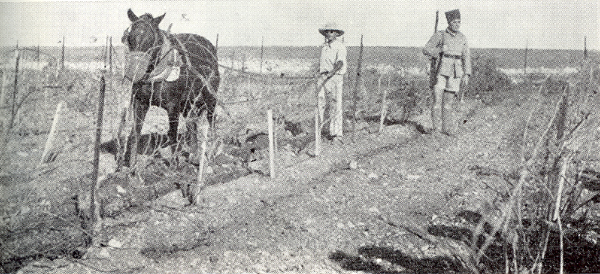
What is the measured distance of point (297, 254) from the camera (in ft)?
13.3

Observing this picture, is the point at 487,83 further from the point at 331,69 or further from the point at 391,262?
the point at 391,262

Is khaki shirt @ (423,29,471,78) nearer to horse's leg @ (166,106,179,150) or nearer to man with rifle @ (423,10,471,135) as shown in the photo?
man with rifle @ (423,10,471,135)

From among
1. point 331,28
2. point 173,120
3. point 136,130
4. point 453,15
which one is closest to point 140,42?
point 136,130

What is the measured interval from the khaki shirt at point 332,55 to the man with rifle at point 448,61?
1.69m

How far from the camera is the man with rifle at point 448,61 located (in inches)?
333

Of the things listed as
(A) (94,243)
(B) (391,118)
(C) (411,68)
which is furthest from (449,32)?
(C) (411,68)

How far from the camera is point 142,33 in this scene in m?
5.67

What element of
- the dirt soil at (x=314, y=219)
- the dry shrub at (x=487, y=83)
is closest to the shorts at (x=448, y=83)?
the dirt soil at (x=314, y=219)

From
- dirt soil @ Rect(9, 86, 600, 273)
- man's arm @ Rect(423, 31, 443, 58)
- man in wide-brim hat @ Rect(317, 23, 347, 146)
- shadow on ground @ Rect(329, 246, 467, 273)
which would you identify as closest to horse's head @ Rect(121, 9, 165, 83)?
dirt soil @ Rect(9, 86, 600, 273)

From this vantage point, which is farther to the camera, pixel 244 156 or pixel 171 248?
pixel 244 156

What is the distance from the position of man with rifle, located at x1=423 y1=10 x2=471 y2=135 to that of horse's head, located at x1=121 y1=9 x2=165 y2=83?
16.0ft

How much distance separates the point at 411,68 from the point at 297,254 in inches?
1325

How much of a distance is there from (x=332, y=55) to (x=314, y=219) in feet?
12.6

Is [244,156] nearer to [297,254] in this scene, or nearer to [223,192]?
[223,192]
